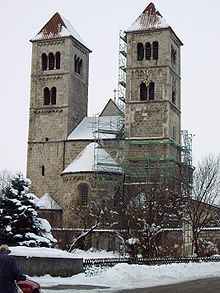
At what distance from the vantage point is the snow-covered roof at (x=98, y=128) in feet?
203

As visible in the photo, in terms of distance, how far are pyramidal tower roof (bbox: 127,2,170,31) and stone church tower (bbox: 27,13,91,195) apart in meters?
6.83

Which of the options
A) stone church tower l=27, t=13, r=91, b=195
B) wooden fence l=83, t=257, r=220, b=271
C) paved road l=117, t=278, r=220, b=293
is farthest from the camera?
stone church tower l=27, t=13, r=91, b=195

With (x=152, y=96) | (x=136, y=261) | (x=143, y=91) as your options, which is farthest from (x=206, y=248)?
(x=143, y=91)

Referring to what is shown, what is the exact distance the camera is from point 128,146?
60.7 meters

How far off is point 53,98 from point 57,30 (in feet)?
24.8

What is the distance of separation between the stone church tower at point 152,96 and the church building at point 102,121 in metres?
0.09

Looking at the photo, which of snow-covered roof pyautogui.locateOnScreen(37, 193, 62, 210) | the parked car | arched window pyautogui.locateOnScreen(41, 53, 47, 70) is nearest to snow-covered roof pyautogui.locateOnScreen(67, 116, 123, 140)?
snow-covered roof pyautogui.locateOnScreen(37, 193, 62, 210)

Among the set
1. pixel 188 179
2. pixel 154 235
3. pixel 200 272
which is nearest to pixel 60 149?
pixel 188 179

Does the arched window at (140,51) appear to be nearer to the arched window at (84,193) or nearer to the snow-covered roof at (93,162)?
the snow-covered roof at (93,162)

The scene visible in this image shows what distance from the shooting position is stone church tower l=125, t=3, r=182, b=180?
59750 mm

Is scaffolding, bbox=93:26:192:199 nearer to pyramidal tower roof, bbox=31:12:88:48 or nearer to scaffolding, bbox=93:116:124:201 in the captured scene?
scaffolding, bbox=93:116:124:201

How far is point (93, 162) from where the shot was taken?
197 ft

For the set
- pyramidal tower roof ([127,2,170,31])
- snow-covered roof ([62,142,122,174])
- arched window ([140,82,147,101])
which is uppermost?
pyramidal tower roof ([127,2,170,31])

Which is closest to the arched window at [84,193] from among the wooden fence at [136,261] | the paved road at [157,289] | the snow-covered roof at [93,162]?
the snow-covered roof at [93,162]
